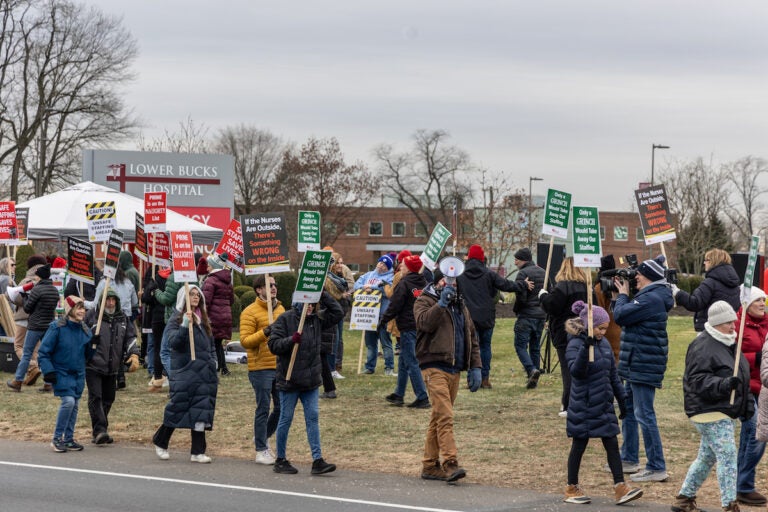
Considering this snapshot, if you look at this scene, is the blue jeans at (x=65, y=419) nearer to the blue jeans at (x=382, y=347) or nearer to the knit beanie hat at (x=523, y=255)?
the knit beanie hat at (x=523, y=255)

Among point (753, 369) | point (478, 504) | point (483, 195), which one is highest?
point (483, 195)

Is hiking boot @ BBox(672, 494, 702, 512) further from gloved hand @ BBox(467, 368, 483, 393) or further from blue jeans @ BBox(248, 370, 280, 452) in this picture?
blue jeans @ BBox(248, 370, 280, 452)

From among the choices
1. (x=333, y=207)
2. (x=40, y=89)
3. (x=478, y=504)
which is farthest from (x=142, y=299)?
(x=333, y=207)

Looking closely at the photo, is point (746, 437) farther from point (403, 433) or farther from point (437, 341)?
point (403, 433)

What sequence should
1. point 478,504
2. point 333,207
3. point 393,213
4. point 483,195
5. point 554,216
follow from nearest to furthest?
point 478,504 < point 554,216 < point 483,195 < point 333,207 < point 393,213

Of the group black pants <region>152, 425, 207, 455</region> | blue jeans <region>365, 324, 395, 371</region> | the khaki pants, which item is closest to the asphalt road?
black pants <region>152, 425, 207, 455</region>

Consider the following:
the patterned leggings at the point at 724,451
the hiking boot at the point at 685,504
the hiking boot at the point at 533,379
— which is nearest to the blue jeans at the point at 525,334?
the hiking boot at the point at 533,379

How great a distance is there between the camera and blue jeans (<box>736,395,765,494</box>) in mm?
9133

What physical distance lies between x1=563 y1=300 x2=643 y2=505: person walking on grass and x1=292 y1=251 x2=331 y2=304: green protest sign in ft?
8.39

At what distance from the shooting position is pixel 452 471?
9.80 m

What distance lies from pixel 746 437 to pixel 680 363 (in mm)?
11581

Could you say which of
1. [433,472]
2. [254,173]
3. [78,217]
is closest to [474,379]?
[433,472]

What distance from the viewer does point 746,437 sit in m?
9.33

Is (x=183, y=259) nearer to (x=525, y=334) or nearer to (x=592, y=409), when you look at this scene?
(x=592, y=409)
